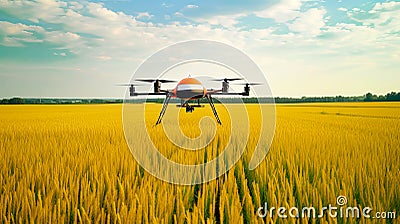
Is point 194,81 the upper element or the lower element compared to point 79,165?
upper

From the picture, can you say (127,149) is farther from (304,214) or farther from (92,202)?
(304,214)

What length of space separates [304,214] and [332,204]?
23 cm

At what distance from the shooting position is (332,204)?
6.48 ft

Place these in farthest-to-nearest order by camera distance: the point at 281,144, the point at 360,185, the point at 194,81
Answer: the point at 194,81 < the point at 281,144 < the point at 360,185

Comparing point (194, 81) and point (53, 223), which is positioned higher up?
point (194, 81)

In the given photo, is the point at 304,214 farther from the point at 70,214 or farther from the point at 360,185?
the point at 70,214

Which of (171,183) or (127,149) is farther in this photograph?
(127,149)

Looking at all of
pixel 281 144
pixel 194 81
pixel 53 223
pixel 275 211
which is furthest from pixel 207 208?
pixel 194 81

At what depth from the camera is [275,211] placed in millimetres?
1845

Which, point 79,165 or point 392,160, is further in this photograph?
point 392,160

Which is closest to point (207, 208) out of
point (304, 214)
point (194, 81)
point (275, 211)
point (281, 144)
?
point (275, 211)

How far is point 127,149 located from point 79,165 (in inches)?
46.1

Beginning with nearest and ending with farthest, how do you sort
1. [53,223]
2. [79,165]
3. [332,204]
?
[53,223] → [332,204] → [79,165]

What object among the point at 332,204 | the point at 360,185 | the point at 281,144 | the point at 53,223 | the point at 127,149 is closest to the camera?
the point at 53,223
